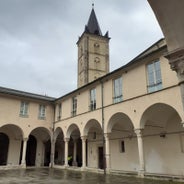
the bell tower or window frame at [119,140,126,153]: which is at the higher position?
the bell tower

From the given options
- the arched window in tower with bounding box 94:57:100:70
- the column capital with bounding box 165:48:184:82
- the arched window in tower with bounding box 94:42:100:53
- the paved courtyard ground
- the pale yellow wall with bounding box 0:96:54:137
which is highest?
the arched window in tower with bounding box 94:42:100:53

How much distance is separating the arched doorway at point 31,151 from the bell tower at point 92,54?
18.1m

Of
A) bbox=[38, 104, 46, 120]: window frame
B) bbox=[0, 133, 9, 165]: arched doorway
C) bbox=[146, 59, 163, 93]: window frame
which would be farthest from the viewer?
bbox=[38, 104, 46, 120]: window frame

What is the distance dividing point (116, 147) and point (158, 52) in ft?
29.2

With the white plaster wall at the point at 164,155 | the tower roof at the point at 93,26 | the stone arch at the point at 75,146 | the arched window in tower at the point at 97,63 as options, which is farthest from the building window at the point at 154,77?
the tower roof at the point at 93,26

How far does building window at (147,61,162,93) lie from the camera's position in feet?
39.6

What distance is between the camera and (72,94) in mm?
19844

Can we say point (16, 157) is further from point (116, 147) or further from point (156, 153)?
point (156, 153)

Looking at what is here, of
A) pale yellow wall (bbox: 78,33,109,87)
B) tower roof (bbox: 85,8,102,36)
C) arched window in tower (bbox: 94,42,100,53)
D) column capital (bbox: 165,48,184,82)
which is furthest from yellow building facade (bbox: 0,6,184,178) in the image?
tower roof (bbox: 85,8,102,36)

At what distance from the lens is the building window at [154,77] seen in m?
12.1

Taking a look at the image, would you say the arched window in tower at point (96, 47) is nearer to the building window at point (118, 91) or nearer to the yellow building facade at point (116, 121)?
the yellow building facade at point (116, 121)

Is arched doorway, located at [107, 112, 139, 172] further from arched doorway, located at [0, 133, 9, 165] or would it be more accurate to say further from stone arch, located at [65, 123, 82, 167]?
arched doorway, located at [0, 133, 9, 165]

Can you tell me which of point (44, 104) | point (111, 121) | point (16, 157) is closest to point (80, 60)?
point (44, 104)

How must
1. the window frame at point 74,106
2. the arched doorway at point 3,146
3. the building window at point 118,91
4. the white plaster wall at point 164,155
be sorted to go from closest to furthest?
the white plaster wall at point 164,155
the building window at point 118,91
the window frame at point 74,106
the arched doorway at point 3,146
